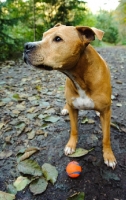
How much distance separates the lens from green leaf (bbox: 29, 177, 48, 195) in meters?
2.29

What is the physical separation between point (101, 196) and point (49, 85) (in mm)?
3793

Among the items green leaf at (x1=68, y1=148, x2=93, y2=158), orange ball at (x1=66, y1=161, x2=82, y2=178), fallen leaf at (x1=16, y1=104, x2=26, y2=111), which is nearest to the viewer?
orange ball at (x1=66, y1=161, x2=82, y2=178)

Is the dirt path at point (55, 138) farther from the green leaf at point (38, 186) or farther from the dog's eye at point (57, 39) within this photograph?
the dog's eye at point (57, 39)

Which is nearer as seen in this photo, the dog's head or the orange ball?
the dog's head

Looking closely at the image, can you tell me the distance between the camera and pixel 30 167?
2582 millimetres

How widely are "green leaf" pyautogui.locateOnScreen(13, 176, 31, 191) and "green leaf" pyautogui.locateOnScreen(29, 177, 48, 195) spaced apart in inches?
3.1

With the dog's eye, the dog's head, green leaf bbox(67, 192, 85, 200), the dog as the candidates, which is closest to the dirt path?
green leaf bbox(67, 192, 85, 200)

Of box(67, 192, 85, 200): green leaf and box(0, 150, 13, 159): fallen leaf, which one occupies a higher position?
box(67, 192, 85, 200): green leaf

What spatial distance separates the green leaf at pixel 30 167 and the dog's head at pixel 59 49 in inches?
47.3

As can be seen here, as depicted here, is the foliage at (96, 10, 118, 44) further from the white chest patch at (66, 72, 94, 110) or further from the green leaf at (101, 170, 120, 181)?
the green leaf at (101, 170, 120, 181)

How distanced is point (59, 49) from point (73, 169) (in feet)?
4.49

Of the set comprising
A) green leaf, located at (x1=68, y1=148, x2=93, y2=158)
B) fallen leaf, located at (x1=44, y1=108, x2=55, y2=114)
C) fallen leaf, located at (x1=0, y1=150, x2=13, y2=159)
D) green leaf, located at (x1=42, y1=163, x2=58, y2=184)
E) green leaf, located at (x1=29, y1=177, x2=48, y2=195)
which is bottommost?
fallen leaf, located at (x1=0, y1=150, x2=13, y2=159)

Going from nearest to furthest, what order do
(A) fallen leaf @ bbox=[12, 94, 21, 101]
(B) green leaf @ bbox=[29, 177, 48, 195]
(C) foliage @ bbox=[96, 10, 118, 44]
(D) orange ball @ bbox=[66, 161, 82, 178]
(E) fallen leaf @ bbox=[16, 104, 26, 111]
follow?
(B) green leaf @ bbox=[29, 177, 48, 195]
(D) orange ball @ bbox=[66, 161, 82, 178]
(E) fallen leaf @ bbox=[16, 104, 26, 111]
(A) fallen leaf @ bbox=[12, 94, 21, 101]
(C) foliage @ bbox=[96, 10, 118, 44]

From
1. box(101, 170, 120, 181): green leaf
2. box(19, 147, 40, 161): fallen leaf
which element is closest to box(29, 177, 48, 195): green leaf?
box(19, 147, 40, 161): fallen leaf
